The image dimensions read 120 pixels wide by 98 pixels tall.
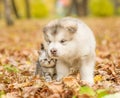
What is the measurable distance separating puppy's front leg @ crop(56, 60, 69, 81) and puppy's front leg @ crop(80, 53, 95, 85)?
22cm

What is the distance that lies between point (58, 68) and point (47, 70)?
0.24 metres

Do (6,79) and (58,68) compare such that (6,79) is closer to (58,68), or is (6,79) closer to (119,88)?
(58,68)

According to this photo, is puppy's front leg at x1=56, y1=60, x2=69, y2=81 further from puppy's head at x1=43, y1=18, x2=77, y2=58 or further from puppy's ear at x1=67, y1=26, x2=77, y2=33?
puppy's ear at x1=67, y1=26, x2=77, y2=33

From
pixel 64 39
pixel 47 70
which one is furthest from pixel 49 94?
pixel 47 70

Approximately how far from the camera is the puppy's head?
5.33m

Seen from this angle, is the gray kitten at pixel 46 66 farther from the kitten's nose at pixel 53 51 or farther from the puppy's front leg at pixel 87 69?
the kitten's nose at pixel 53 51

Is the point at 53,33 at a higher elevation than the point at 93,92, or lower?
higher

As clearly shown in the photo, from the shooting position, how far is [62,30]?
17.9ft

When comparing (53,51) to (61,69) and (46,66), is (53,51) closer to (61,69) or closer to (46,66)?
(61,69)

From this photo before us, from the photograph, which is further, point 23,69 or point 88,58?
point 23,69

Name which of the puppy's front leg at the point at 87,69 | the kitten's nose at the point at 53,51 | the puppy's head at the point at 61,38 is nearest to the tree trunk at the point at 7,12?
the puppy's front leg at the point at 87,69

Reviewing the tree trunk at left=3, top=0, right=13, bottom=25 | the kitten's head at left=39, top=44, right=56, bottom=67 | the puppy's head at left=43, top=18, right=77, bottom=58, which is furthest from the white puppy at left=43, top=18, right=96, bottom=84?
the tree trunk at left=3, top=0, right=13, bottom=25

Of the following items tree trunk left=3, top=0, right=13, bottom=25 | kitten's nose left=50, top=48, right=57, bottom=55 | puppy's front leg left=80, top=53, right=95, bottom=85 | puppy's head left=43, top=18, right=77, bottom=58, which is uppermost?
tree trunk left=3, top=0, right=13, bottom=25

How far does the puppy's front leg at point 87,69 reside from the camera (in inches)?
229
